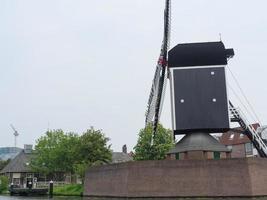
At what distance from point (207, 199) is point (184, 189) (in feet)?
8.63

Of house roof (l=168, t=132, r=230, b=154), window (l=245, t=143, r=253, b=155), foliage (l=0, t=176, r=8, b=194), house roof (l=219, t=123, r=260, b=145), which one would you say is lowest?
foliage (l=0, t=176, r=8, b=194)

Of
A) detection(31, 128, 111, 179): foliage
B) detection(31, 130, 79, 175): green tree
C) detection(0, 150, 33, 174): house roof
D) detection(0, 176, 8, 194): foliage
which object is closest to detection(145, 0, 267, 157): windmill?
detection(31, 128, 111, 179): foliage

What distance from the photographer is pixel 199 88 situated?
39.1 metres

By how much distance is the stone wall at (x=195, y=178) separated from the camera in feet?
115

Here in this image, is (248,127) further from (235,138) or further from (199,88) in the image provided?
(235,138)

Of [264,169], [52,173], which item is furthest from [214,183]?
[52,173]

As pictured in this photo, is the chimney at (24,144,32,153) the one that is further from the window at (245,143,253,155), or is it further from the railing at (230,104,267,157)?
the railing at (230,104,267,157)

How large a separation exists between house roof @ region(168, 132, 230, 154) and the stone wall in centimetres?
262

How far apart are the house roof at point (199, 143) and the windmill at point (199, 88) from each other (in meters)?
0.41

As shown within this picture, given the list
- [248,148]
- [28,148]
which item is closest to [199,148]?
[248,148]

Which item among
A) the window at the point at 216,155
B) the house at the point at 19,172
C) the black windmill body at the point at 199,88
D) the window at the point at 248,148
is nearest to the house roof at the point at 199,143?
the window at the point at 216,155

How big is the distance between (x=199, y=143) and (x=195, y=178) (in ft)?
12.6

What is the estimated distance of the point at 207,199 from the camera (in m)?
33.8

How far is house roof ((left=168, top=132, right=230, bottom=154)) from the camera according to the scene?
125 ft
